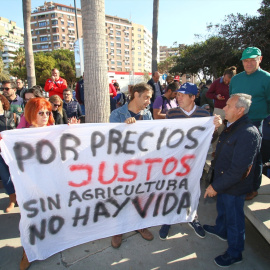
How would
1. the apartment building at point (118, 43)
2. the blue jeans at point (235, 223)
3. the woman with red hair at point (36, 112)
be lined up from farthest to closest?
the apartment building at point (118, 43), the woman with red hair at point (36, 112), the blue jeans at point (235, 223)

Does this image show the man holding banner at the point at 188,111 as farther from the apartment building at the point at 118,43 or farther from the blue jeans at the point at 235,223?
the apartment building at the point at 118,43

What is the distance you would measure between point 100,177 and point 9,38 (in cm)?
10961

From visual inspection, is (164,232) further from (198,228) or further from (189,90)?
(189,90)

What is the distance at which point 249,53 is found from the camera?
2.82m

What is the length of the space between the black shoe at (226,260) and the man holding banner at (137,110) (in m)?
0.74

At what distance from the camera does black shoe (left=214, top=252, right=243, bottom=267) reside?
203 centimetres

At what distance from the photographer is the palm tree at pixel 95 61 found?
292 centimetres

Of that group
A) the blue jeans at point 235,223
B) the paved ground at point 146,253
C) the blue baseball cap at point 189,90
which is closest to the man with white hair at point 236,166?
the blue jeans at point 235,223

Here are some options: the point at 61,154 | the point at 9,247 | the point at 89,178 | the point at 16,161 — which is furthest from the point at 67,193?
the point at 9,247

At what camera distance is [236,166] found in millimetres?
1871

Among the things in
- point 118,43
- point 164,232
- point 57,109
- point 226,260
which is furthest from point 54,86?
point 118,43

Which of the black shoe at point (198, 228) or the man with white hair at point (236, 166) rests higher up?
the man with white hair at point (236, 166)

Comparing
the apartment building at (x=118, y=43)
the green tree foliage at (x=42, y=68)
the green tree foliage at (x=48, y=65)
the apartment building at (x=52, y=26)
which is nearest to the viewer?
the green tree foliage at (x=42, y=68)

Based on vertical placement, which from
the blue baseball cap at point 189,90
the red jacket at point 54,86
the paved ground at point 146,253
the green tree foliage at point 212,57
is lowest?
the paved ground at point 146,253
